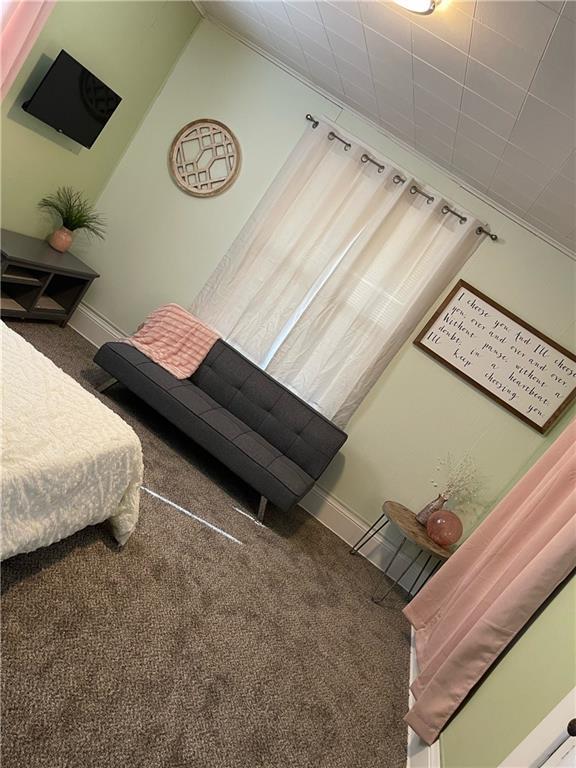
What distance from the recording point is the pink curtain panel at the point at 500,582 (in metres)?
2.24

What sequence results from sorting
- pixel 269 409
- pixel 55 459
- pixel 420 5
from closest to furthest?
pixel 55 459 < pixel 420 5 < pixel 269 409

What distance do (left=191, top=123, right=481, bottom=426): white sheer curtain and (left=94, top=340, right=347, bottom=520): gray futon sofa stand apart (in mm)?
216

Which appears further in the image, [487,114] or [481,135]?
[481,135]

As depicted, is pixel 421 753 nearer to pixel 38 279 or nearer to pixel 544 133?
pixel 544 133

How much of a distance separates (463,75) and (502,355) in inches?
75.5

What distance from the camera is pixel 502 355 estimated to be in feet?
13.6

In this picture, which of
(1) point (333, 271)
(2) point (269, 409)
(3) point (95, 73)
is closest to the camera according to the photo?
(3) point (95, 73)

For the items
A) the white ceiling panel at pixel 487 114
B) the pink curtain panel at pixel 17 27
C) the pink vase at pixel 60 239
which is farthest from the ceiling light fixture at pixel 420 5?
the pink vase at pixel 60 239

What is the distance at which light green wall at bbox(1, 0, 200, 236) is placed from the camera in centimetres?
371

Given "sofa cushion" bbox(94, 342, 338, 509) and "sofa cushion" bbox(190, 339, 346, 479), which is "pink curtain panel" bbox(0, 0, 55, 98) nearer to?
"sofa cushion" bbox(94, 342, 338, 509)

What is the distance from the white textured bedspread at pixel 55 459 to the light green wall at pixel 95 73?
6.75ft

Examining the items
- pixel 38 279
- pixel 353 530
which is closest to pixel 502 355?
pixel 353 530

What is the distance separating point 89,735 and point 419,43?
9.64ft

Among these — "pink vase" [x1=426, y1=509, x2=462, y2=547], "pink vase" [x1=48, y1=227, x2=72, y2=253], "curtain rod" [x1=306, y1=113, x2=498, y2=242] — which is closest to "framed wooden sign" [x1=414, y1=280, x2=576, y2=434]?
"curtain rod" [x1=306, y1=113, x2=498, y2=242]
